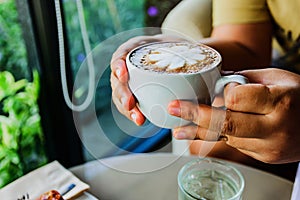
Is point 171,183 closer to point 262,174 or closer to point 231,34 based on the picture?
point 262,174

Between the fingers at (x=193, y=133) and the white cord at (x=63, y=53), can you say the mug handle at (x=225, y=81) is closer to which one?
the fingers at (x=193, y=133)

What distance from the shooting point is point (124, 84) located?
0.55 meters

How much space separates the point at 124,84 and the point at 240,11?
508mm

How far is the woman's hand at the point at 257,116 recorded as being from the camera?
1.66 ft

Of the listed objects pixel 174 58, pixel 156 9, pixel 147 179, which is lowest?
pixel 147 179

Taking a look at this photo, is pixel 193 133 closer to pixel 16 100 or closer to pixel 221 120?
pixel 221 120

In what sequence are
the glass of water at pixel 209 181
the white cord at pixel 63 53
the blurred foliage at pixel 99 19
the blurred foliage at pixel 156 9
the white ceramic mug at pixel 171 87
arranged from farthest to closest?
the blurred foliage at pixel 156 9
the blurred foliage at pixel 99 19
the white cord at pixel 63 53
the glass of water at pixel 209 181
the white ceramic mug at pixel 171 87

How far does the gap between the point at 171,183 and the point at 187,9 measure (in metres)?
0.47

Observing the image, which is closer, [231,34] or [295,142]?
[295,142]

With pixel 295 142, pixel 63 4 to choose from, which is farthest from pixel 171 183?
pixel 63 4

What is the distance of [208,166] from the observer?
680 millimetres

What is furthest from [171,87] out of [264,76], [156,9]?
[156,9]

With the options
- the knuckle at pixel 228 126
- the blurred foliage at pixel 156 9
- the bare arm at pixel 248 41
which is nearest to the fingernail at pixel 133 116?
the knuckle at pixel 228 126

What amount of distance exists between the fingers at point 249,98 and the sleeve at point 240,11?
467mm
